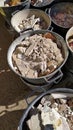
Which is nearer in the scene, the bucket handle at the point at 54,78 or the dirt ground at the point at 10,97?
the bucket handle at the point at 54,78

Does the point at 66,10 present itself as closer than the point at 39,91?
No

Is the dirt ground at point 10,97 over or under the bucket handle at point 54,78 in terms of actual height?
under

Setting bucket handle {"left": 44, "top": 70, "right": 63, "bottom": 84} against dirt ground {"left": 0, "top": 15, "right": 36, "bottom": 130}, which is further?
dirt ground {"left": 0, "top": 15, "right": 36, "bottom": 130}

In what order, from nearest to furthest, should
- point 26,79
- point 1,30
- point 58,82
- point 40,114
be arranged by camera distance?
1. point 40,114
2. point 26,79
3. point 58,82
4. point 1,30

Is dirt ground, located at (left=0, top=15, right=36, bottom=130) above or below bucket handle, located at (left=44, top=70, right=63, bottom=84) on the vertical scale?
below

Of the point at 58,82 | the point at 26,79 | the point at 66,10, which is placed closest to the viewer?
the point at 26,79

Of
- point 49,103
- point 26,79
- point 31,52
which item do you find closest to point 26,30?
point 31,52

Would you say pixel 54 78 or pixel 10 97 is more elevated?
pixel 54 78

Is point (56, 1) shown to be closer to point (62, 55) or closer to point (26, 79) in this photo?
point (62, 55)
